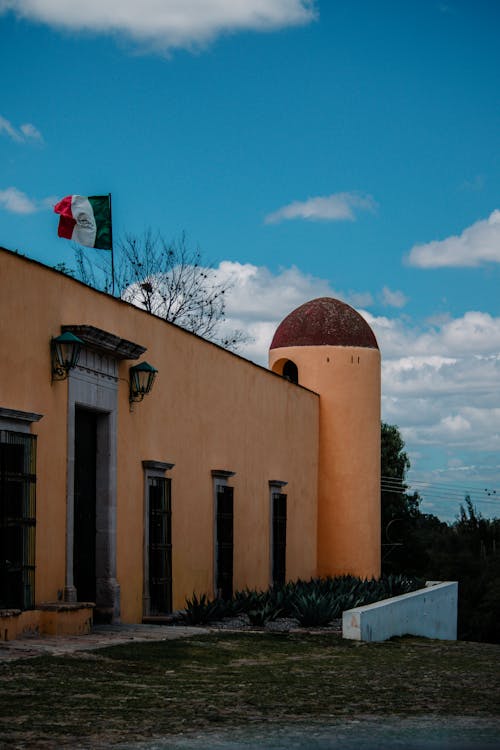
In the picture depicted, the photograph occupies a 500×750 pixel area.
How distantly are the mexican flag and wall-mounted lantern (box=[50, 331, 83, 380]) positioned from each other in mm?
2847

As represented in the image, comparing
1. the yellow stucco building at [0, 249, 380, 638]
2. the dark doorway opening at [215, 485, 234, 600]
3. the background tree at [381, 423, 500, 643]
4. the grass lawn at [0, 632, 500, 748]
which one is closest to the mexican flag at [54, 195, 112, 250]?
the yellow stucco building at [0, 249, 380, 638]

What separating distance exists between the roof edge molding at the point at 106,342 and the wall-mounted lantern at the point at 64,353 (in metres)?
0.23

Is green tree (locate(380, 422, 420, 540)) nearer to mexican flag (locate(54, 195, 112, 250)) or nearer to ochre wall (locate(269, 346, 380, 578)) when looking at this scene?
ochre wall (locate(269, 346, 380, 578))

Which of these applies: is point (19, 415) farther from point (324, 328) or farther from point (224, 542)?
point (324, 328)

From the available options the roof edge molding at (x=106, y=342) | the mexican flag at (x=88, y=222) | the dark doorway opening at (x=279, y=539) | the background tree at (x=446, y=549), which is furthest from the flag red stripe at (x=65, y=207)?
the background tree at (x=446, y=549)

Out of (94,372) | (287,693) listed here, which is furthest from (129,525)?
(287,693)

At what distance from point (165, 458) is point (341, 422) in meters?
8.63

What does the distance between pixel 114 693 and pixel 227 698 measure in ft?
2.41

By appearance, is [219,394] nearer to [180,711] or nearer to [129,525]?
[129,525]

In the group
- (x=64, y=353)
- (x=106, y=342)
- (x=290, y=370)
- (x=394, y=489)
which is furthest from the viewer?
(x=394, y=489)

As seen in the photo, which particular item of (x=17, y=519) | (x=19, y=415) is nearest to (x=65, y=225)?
(x=19, y=415)

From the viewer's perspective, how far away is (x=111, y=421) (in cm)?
1369

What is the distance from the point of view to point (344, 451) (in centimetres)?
2366

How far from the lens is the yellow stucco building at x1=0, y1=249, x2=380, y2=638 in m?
11.5
